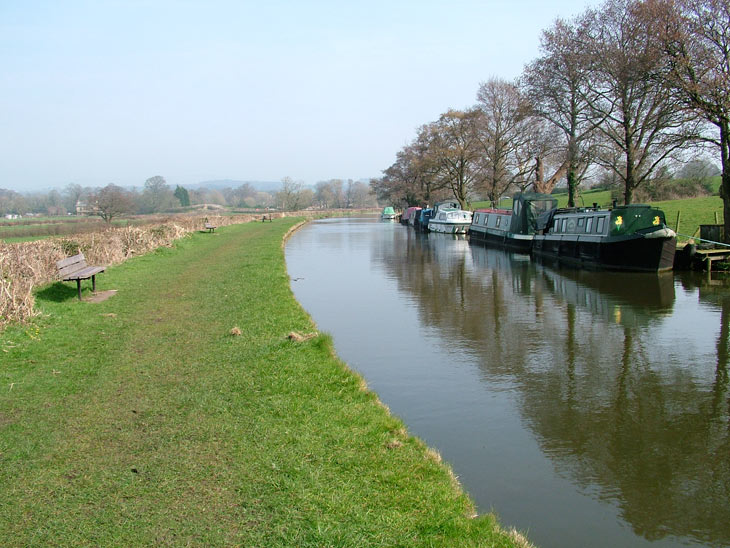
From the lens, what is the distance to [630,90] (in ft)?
83.2

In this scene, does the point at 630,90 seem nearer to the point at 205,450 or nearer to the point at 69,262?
the point at 69,262

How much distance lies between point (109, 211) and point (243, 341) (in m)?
39.6

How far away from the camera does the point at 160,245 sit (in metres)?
27.7

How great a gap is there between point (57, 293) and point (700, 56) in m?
20.6

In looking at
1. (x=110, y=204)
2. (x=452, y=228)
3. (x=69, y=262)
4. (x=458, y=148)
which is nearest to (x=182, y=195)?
(x=110, y=204)

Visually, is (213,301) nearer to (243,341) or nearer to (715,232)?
(243,341)

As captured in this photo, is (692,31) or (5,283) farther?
(692,31)

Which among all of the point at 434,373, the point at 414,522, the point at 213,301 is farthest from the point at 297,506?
the point at 213,301

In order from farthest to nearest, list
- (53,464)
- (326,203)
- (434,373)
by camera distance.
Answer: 1. (326,203)
2. (434,373)
3. (53,464)

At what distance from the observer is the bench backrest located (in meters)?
12.9

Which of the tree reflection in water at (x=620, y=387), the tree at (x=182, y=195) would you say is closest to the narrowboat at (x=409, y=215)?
the tree reflection in water at (x=620, y=387)

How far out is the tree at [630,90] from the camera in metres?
21.6

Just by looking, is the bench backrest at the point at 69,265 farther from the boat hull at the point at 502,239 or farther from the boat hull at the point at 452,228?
the boat hull at the point at 452,228

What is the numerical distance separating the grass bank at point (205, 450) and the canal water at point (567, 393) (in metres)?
0.89
